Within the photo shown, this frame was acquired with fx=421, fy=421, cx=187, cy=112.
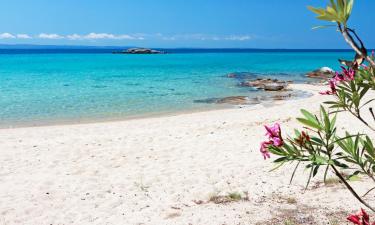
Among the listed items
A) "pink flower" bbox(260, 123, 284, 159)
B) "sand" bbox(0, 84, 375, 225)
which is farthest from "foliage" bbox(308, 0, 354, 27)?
"sand" bbox(0, 84, 375, 225)

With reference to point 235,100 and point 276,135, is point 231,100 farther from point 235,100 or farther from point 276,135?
point 276,135

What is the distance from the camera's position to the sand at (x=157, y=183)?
5523 mm

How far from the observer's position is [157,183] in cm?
697

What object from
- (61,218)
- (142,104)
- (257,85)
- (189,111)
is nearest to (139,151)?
(61,218)

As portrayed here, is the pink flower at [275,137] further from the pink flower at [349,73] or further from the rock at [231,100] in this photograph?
the rock at [231,100]

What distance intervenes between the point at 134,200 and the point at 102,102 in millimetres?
14942

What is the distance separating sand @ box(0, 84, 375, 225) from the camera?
5.52 meters

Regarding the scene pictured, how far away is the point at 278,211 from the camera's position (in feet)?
18.0

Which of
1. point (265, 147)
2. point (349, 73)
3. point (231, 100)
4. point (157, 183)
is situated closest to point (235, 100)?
point (231, 100)

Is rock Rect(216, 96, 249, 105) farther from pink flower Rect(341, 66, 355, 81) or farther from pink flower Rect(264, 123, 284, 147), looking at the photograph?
pink flower Rect(264, 123, 284, 147)

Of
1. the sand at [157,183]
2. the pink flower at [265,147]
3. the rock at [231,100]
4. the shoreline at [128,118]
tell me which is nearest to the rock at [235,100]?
the rock at [231,100]

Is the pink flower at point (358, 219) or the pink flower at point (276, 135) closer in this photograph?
the pink flower at point (358, 219)

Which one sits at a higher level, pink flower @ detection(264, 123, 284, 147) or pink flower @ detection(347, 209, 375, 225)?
pink flower @ detection(264, 123, 284, 147)

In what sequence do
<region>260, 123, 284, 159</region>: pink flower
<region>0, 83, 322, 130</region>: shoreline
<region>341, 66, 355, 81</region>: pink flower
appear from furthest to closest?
1. <region>0, 83, 322, 130</region>: shoreline
2. <region>341, 66, 355, 81</region>: pink flower
3. <region>260, 123, 284, 159</region>: pink flower
